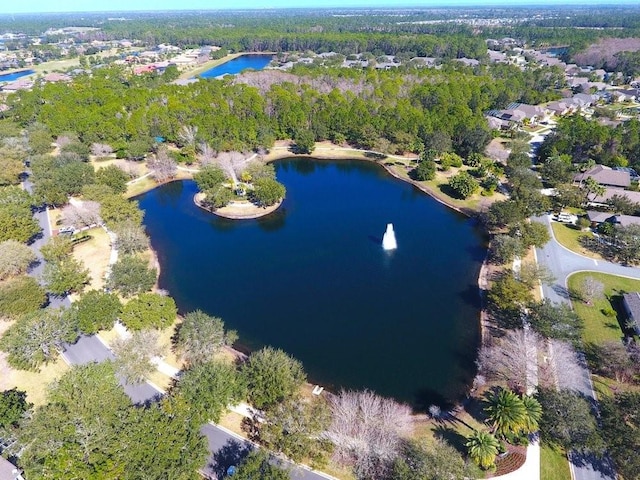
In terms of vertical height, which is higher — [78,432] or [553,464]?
[78,432]

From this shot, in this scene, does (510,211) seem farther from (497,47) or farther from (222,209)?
(497,47)

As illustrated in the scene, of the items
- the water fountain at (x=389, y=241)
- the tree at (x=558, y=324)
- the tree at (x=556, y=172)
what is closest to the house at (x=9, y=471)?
the water fountain at (x=389, y=241)

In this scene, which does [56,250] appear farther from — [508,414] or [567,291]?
[567,291]

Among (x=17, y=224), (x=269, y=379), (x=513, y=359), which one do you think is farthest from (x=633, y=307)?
(x=17, y=224)

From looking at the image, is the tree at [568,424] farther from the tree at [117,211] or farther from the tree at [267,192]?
the tree at [117,211]

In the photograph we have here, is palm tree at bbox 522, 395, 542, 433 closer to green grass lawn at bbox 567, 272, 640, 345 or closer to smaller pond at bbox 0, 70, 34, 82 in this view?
green grass lawn at bbox 567, 272, 640, 345

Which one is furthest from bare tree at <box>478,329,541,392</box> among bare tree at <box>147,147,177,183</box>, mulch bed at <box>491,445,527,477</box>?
bare tree at <box>147,147,177,183</box>
